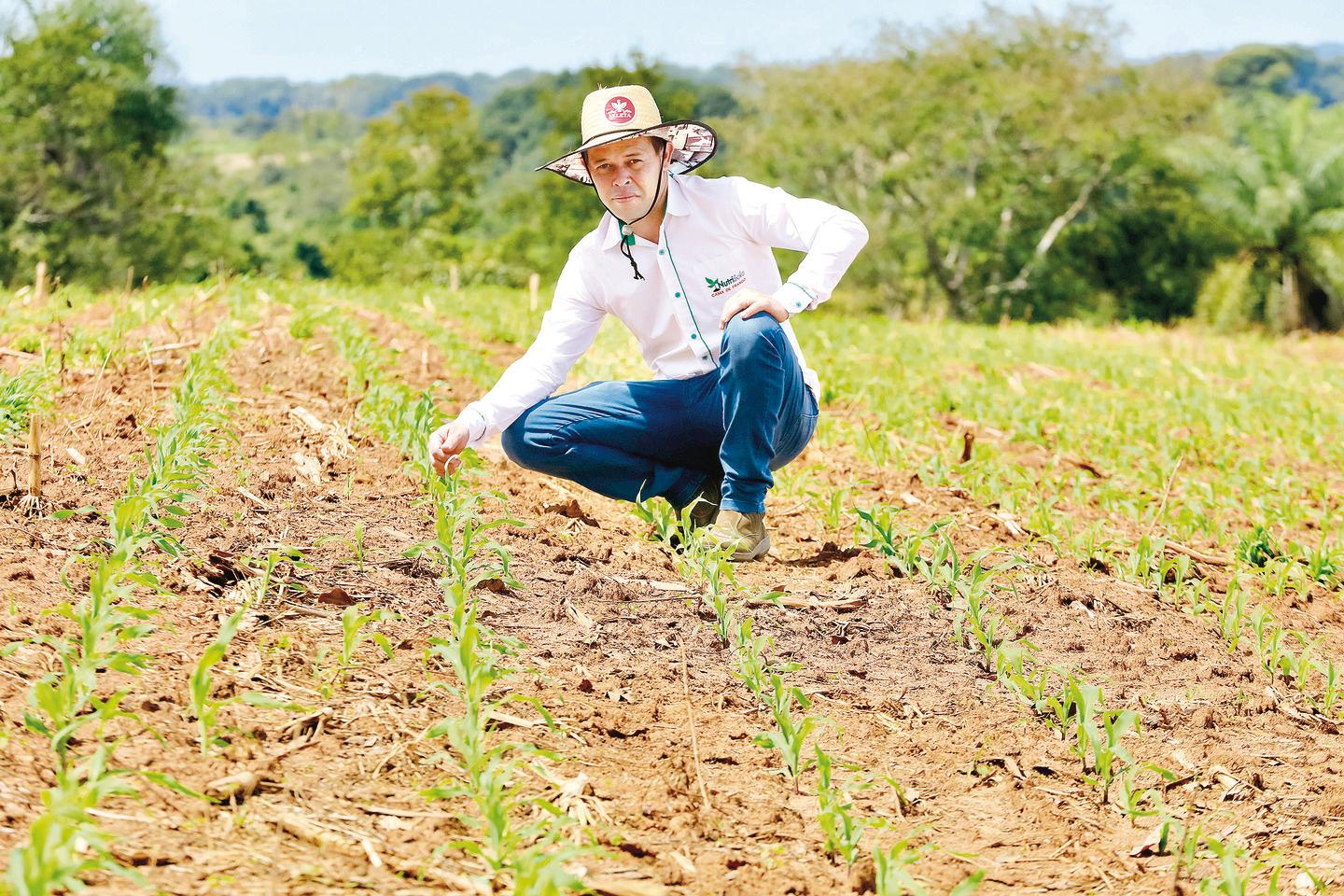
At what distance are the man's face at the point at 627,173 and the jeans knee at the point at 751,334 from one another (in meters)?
0.50

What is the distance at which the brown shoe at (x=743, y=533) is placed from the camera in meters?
4.11

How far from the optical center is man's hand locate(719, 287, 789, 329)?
3.91 meters

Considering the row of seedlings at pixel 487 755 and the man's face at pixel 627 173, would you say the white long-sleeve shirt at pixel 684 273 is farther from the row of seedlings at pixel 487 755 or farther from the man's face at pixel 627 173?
the row of seedlings at pixel 487 755

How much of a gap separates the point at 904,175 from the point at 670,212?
3097cm

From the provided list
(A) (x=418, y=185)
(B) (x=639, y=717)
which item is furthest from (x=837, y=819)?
(A) (x=418, y=185)

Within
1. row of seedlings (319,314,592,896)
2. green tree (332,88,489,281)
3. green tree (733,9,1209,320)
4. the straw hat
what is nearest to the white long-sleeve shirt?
the straw hat

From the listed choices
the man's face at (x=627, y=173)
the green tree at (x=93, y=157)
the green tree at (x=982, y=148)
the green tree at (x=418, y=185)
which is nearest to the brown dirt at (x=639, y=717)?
the man's face at (x=627, y=173)

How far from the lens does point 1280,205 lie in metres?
26.9

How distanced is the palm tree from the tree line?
0.06 metres

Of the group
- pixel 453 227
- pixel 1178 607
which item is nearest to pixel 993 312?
pixel 453 227

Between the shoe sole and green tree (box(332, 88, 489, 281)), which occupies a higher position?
green tree (box(332, 88, 489, 281))

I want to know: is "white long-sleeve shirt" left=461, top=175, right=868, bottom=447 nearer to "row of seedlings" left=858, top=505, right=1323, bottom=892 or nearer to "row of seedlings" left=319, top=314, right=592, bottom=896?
"row of seedlings" left=319, top=314, right=592, bottom=896

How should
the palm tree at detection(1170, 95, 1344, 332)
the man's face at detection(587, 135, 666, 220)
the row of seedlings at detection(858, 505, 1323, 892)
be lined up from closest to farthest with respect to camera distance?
the row of seedlings at detection(858, 505, 1323, 892) < the man's face at detection(587, 135, 666, 220) < the palm tree at detection(1170, 95, 1344, 332)

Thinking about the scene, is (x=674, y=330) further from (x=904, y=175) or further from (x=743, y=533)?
(x=904, y=175)
